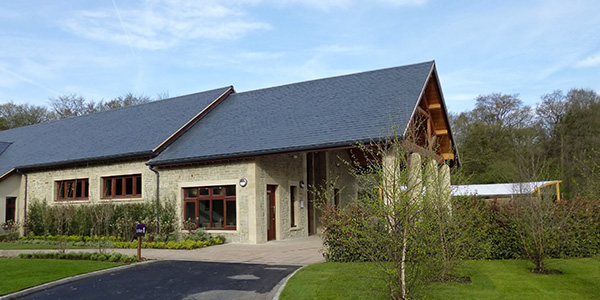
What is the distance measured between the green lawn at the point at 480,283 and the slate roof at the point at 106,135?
12.1m

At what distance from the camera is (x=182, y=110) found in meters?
23.5

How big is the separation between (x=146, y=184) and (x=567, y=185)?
89.3 ft

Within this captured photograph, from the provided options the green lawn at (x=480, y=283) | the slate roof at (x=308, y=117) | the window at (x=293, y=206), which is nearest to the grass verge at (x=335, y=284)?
the green lawn at (x=480, y=283)

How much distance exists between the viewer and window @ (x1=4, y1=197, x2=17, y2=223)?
78.0 ft

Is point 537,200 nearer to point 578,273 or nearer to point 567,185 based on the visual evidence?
point 578,273

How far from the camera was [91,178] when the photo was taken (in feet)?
69.5

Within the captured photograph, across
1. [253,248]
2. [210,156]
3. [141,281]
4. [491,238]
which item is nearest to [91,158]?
[210,156]

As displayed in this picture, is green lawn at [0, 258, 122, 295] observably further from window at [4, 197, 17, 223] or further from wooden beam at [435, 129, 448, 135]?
wooden beam at [435, 129, 448, 135]

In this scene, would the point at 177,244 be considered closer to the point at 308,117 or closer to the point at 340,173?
the point at 308,117

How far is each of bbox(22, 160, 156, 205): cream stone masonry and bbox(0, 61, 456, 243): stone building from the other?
47 millimetres

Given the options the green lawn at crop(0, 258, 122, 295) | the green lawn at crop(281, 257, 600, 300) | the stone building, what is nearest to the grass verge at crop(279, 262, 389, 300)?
the green lawn at crop(281, 257, 600, 300)

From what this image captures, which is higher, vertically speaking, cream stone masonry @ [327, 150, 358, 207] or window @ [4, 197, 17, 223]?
cream stone masonry @ [327, 150, 358, 207]

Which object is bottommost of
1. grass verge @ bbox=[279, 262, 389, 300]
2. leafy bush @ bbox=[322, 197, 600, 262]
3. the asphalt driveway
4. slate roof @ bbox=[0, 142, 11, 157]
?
the asphalt driveway

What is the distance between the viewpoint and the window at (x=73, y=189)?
21.6 meters
